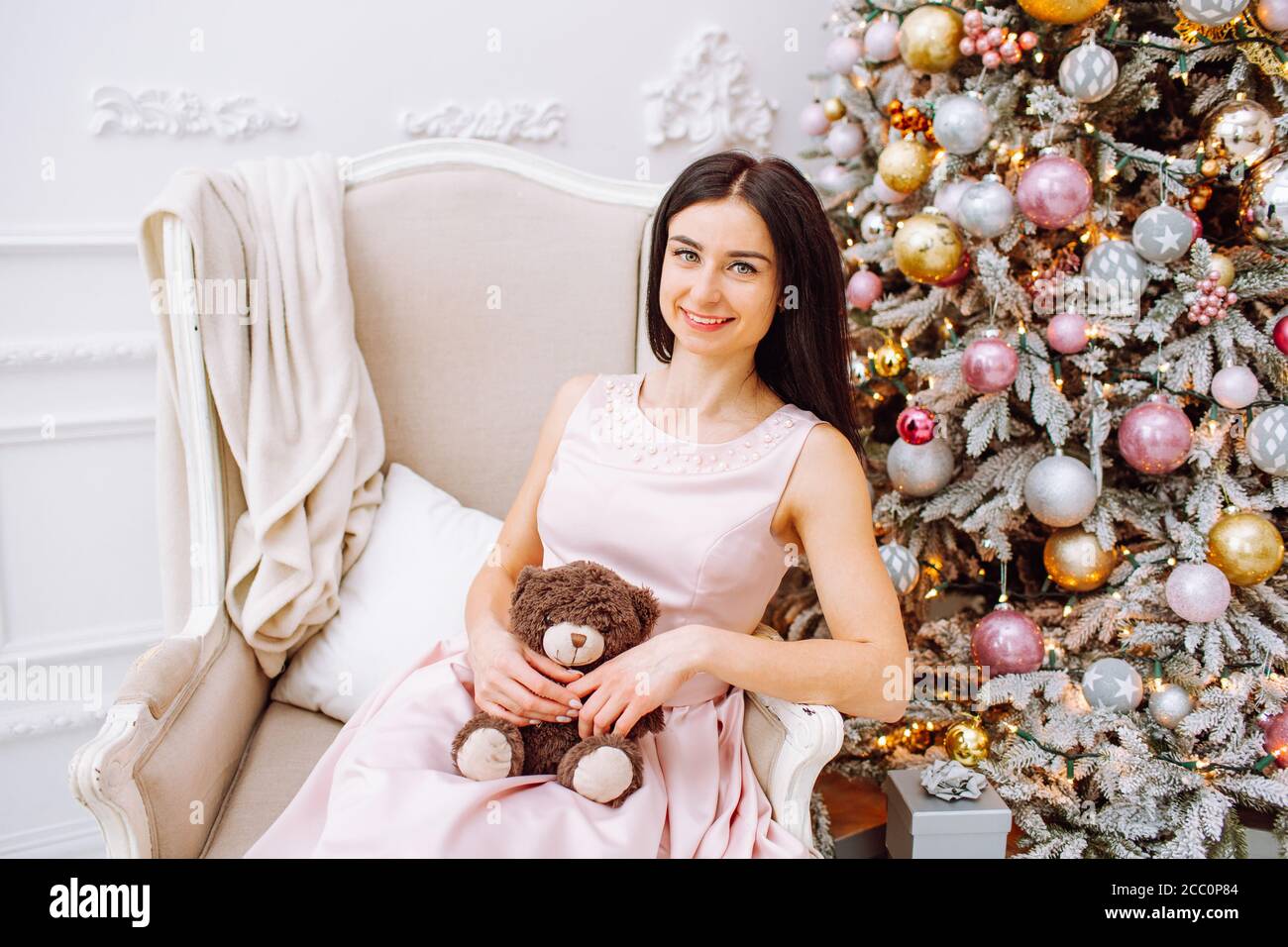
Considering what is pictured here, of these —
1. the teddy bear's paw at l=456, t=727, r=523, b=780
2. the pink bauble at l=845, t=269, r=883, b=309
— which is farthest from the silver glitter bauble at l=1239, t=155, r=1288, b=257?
the teddy bear's paw at l=456, t=727, r=523, b=780

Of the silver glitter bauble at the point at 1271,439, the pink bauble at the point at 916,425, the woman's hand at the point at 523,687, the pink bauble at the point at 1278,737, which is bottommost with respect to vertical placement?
the pink bauble at the point at 1278,737

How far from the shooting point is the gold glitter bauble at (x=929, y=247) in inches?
68.4

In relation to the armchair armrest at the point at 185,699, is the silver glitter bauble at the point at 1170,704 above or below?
below

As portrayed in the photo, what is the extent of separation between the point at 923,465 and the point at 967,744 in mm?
543

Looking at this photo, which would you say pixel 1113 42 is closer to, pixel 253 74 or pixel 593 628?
pixel 593 628

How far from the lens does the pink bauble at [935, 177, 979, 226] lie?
174 centimetres

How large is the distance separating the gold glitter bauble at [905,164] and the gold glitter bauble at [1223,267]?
1.72ft

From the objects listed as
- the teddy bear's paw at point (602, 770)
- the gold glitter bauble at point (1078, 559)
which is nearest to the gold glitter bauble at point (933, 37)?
the gold glitter bauble at point (1078, 559)

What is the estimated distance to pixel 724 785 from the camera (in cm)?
125

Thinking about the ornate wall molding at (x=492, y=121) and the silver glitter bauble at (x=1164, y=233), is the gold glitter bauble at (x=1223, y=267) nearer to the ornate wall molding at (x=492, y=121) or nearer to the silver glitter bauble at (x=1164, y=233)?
the silver glitter bauble at (x=1164, y=233)

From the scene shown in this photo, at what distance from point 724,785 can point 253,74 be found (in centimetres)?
171

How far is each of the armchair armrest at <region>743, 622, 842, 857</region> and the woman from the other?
2cm

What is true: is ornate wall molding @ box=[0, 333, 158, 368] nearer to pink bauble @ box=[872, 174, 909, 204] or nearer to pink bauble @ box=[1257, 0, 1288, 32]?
pink bauble @ box=[872, 174, 909, 204]

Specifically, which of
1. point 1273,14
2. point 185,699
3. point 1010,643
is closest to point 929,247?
point 1273,14
